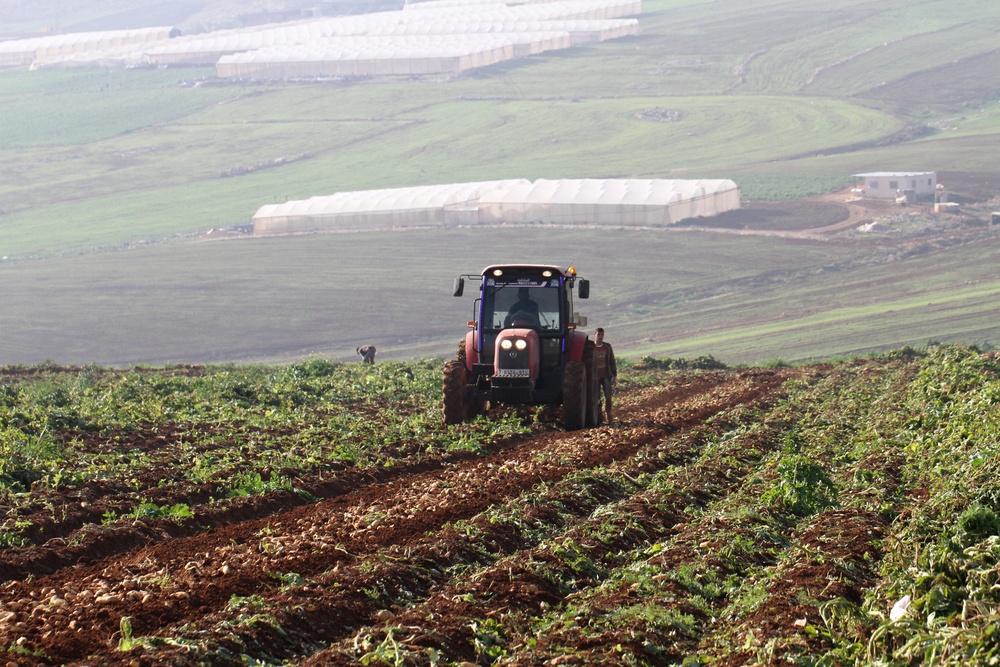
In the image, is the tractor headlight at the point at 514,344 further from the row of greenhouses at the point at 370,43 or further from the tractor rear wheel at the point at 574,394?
the row of greenhouses at the point at 370,43

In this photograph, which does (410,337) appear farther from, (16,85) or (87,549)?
(16,85)

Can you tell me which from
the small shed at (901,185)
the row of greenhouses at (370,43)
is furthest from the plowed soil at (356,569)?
the row of greenhouses at (370,43)

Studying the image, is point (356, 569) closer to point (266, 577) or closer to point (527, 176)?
point (266, 577)

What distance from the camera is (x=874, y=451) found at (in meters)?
16.8

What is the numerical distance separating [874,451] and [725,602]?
7589 millimetres

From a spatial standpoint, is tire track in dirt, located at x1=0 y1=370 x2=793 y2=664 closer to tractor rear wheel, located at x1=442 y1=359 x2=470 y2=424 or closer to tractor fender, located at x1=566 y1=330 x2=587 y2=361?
tractor rear wheel, located at x1=442 y1=359 x2=470 y2=424

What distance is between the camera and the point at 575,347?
2156 cm

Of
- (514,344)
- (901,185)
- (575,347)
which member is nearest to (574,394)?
(575,347)

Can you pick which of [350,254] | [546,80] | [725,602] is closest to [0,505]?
[725,602]

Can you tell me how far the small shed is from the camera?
3686 inches

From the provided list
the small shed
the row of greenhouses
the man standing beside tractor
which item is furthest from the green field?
the man standing beside tractor

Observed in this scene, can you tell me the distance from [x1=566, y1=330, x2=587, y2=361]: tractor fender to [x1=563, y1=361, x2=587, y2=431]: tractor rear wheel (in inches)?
13.0

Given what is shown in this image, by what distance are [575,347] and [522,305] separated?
118cm

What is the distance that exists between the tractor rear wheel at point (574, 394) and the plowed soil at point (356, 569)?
4.19 meters
